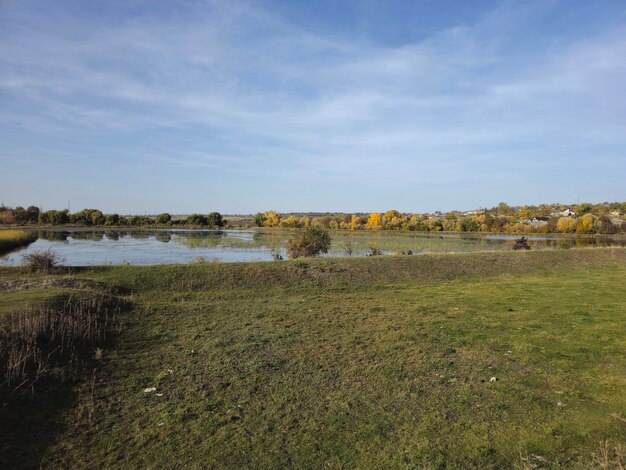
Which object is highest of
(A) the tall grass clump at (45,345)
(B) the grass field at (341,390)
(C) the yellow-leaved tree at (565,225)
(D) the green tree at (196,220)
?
(D) the green tree at (196,220)

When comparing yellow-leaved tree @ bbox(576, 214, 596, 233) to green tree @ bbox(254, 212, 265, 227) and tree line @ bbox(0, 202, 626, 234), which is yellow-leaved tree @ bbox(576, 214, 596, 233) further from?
green tree @ bbox(254, 212, 265, 227)

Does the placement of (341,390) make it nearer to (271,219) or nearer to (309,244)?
(309,244)

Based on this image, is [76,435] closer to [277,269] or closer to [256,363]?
[256,363]

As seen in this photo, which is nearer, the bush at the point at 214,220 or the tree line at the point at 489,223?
the tree line at the point at 489,223

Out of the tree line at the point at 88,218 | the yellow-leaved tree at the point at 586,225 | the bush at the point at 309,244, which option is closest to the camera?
the bush at the point at 309,244

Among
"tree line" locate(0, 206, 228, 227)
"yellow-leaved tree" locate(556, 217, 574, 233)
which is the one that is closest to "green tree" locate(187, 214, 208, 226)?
"tree line" locate(0, 206, 228, 227)

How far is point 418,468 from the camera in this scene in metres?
4.46

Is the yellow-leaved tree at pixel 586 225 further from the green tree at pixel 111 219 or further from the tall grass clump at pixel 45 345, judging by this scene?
the green tree at pixel 111 219

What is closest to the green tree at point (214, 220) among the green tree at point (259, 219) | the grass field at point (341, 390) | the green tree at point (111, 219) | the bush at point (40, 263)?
the green tree at point (259, 219)

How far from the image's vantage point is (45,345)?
8.23m

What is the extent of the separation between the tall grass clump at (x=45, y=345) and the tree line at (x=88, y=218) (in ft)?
278

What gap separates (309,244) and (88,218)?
7465 cm

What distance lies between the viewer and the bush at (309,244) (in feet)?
97.8

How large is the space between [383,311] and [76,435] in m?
9.47
